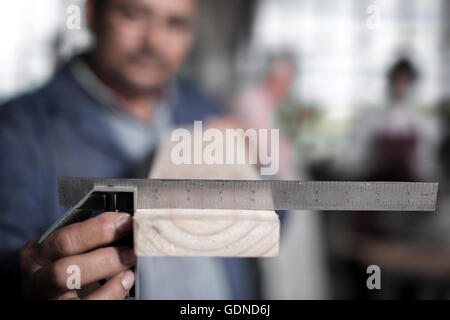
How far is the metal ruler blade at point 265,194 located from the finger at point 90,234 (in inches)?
2.6

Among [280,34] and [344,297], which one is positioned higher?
[280,34]

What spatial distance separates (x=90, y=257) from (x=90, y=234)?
0.20ft

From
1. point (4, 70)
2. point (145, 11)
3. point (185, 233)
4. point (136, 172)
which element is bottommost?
point (185, 233)

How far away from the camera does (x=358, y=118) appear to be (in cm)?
121

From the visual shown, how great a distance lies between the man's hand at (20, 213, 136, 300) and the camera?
85 centimetres

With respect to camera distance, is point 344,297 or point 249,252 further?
point 344,297

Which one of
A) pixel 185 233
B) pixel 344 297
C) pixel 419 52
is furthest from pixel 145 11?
pixel 344 297

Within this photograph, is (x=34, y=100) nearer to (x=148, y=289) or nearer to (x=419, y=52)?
(x=148, y=289)

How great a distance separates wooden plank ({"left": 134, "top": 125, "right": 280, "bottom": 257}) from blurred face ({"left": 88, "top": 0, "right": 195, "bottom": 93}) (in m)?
0.47

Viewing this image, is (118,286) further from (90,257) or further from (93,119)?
(93,119)

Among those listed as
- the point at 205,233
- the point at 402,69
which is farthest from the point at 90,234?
the point at 402,69

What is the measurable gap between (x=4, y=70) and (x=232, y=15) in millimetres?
685

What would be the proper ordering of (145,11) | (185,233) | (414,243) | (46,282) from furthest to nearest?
1. (414,243)
2. (145,11)
3. (46,282)
4. (185,233)

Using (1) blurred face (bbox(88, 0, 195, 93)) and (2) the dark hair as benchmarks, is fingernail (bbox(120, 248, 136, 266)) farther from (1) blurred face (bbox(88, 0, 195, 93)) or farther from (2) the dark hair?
(2) the dark hair
